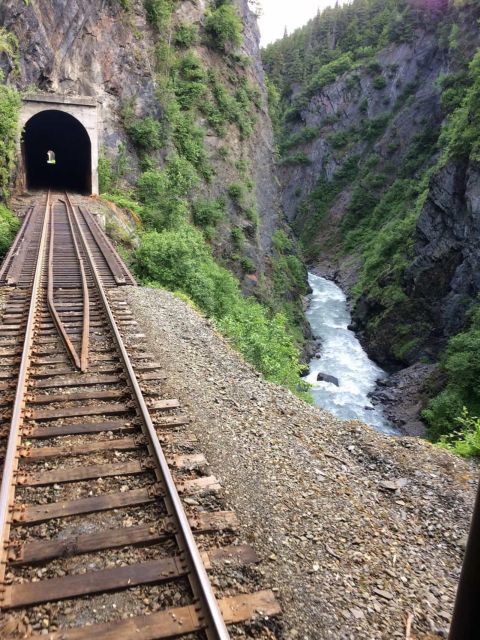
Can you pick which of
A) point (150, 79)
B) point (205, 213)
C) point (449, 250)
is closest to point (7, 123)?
point (205, 213)

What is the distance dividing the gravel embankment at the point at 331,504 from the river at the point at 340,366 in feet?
28.9

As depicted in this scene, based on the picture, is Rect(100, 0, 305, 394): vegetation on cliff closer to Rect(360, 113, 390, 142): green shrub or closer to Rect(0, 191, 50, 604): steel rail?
Rect(0, 191, 50, 604): steel rail

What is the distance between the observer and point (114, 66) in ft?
97.9

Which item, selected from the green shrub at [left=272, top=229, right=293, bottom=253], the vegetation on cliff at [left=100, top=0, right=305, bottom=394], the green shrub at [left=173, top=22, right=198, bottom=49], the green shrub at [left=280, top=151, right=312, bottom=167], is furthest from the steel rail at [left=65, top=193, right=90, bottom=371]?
the green shrub at [left=280, top=151, right=312, bottom=167]

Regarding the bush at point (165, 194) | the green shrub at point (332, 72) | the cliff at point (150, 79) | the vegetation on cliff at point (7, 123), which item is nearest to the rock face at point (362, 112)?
the green shrub at point (332, 72)

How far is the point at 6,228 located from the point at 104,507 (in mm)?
14370

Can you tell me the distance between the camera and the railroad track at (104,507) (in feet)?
12.0

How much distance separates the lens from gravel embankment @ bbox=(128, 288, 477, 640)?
160 inches

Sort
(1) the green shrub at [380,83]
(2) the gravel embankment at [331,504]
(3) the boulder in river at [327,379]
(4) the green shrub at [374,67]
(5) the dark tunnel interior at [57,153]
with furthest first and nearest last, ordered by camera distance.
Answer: (4) the green shrub at [374,67] → (1) the green shrub at [380,83] → (5) the dark tunnel interior at [57,153] → (3) the boulder in river at [327,379] → (2) the gravel embankment at [331,504]

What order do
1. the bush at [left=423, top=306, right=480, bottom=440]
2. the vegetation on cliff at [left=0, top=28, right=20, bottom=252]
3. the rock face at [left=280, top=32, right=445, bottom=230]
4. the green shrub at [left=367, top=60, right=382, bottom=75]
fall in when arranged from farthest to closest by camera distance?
the green shrub at [left=367, top=60, right=382, bottom=75], the rock face at [left=280, top=32, right=445, bottom=230], the bush at [left=423, top=306, right=480, bottom=440], the vegetation on cliff at [left=0, top=28, right=20, bottom=252]

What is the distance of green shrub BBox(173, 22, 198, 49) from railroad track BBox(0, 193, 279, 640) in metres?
31.3

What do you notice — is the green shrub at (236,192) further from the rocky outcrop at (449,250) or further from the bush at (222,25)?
the rocky outcrop at (449,250)

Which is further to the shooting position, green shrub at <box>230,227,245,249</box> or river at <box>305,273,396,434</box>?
green shrub at <box>230,227,245,249</box>

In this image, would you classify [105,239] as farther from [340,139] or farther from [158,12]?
[340,139]
